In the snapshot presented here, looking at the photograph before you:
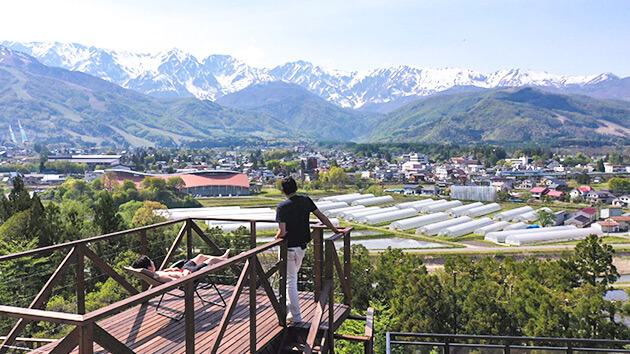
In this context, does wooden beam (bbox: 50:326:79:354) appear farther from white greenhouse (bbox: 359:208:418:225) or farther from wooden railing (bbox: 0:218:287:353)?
white greenhouse (bbox: 359:208:418:225)

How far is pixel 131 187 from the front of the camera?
73.1 metres

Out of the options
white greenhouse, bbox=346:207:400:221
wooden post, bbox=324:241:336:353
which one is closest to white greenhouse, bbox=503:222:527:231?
white greenhouse, bbox=346:207:400:221

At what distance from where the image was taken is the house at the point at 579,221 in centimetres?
5812

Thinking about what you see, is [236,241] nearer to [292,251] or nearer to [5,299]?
[5,299]

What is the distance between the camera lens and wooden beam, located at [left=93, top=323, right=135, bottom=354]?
2.63 metres

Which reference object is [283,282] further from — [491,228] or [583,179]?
[583,179]

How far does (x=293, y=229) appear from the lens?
4.80 m

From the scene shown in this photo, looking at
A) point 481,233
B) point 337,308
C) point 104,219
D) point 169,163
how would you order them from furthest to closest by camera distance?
point 169,163
point 481,233
point 104,219
point 337,308

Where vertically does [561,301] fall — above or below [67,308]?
below

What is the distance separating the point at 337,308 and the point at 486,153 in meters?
156

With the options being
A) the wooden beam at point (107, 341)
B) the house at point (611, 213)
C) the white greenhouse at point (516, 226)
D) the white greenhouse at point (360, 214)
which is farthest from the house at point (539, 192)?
the wooden beam at point (107, 341)

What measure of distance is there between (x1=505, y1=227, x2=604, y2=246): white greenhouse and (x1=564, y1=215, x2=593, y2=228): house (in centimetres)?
824

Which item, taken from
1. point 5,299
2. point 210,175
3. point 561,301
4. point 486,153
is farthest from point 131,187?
point 486,153

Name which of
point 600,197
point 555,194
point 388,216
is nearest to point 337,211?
point 388,216
